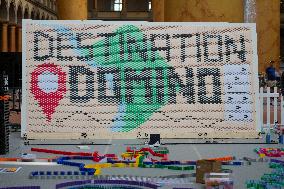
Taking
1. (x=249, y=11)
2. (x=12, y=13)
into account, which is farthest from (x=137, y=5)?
(x=249, y=11)

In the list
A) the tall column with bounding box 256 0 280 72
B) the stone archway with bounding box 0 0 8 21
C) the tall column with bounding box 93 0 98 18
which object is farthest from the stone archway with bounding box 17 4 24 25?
the tall column with bounding box 93 0 98 18

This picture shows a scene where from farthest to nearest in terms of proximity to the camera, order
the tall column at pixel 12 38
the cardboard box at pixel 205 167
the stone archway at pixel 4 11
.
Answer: the tall column at pixel 12 38, the stone archway at pixel 4 11, the cardboard box at pixel 205 167

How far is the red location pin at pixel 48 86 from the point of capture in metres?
8.50

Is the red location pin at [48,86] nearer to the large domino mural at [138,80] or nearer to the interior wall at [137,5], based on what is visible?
the large domino mural at [138,80]

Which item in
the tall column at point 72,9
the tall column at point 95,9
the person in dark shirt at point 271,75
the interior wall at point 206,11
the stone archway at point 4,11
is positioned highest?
the tall column at point 95,9

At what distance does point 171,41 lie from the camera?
8.77 m

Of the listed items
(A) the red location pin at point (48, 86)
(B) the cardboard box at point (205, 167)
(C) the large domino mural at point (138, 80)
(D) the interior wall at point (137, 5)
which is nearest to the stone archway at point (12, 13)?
(C) the large domino mural at point (138, 80)

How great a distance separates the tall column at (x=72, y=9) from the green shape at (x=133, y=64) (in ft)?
26.9

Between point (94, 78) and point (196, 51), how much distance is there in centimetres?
174

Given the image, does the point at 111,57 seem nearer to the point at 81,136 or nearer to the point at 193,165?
the point at 81,136

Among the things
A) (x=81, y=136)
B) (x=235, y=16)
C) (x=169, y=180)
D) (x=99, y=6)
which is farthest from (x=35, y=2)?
(x=169, y=180)

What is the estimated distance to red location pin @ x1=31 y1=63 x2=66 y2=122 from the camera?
27.9 ft

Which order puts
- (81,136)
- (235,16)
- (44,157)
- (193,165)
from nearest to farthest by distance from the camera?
(193,165)
(44,157)
(81,136)
(235,16)

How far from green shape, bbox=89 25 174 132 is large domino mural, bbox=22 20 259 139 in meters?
0.02
